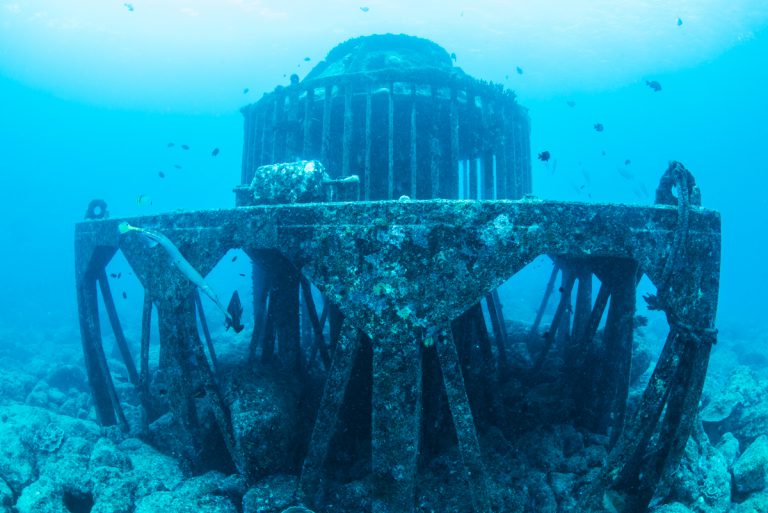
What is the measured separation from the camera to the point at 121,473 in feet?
16.3

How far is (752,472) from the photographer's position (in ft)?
16.4

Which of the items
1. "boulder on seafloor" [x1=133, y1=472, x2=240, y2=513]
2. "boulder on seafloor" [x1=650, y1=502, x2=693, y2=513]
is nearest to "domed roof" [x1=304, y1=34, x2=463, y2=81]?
"boulder on seafloor" [x1=133, y1=472, x2=240, y2=513]

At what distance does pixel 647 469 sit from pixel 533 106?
86443 mm

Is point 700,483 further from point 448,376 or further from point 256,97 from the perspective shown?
point 256,97

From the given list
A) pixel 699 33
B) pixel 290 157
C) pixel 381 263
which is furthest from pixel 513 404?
pixel 699 33

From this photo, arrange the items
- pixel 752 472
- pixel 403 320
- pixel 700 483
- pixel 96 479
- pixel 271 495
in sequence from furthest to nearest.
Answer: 1. pixel 752 472
2. pixel 96 479
3. pixel 700 483
4. pixel 271 495
5. pixel 403 320

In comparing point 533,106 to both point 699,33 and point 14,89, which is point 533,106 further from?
point 14,89

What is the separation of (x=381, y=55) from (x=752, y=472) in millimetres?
10218

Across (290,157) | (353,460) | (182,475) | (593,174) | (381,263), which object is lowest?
(182,475)

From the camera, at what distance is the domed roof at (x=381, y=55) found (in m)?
10.3

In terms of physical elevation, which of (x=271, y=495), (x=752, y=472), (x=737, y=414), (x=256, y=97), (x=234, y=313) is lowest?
(x=737, y=414)

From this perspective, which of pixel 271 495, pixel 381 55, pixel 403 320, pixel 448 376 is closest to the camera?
pixel 403 320

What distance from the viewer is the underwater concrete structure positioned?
3227 mm

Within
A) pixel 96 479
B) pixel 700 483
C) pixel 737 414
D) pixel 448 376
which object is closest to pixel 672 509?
pixel 700 483
